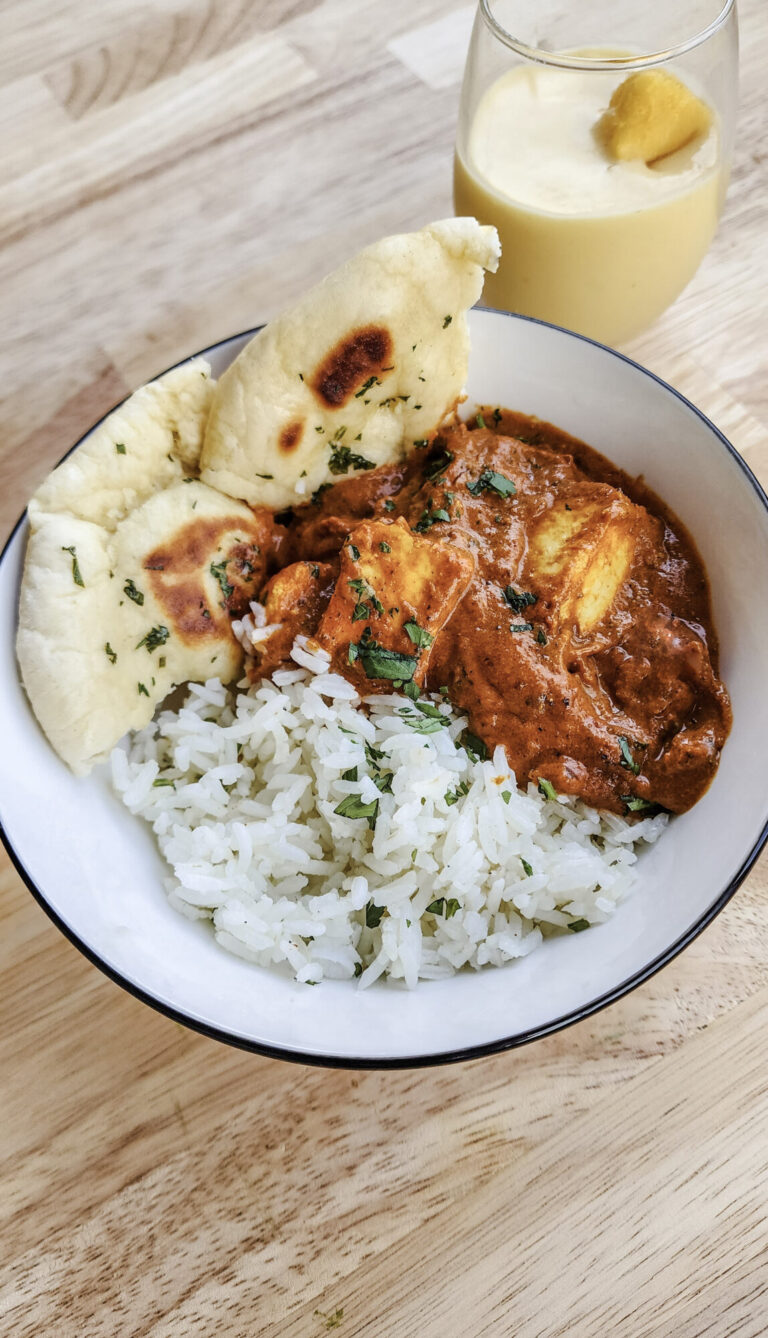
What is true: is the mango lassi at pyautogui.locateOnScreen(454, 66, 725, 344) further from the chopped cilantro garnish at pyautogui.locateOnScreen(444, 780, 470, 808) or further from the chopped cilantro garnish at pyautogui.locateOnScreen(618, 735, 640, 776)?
the chopped cilantro garnish at pyautogui.locateOnScreen(444, 780, 470, 808)

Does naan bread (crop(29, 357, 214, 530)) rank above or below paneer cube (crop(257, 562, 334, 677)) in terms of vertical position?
above

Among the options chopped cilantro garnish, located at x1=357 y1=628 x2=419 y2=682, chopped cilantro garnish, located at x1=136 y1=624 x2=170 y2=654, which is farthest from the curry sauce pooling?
chopped cilantro garnish, located at x1=136 y1=624 x2=170 y2=654

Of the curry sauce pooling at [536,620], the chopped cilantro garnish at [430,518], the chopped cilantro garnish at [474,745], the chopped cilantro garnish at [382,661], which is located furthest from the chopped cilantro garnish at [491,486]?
the chopped cilantro garnish at [474,745]

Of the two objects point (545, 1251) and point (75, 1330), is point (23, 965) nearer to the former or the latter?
point (75, 1330)

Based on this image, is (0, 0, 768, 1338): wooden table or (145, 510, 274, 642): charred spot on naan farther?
(145, 510, 274, 642): charred spot on naan

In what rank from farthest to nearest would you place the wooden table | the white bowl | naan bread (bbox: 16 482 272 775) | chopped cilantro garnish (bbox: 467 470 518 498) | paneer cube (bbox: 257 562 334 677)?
chopped cilantro garnish (bbox: 467 470 518 498) → paneer cube (bbox: 257 562 334 677) → naan bread (bbox: 16 482 272 775) → the wooden table → the white bowl

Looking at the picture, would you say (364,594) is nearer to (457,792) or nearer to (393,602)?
Answer: (393,602)

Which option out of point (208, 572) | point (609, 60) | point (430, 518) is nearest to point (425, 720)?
point (430, 518)

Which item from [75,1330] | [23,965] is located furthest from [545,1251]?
[23,965]
